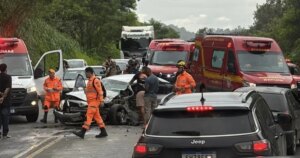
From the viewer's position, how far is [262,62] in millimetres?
18984

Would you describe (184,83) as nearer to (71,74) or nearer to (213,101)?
(213,101)

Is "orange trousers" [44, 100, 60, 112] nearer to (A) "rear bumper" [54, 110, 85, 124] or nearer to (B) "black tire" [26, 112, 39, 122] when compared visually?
(B) "black tire" [26, 112, 39, 122]

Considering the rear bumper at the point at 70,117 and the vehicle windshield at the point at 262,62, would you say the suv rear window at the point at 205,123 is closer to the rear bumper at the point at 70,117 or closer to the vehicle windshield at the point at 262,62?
the rear bumper at the point at 70,117

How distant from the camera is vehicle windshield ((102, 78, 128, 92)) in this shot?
58.6ft

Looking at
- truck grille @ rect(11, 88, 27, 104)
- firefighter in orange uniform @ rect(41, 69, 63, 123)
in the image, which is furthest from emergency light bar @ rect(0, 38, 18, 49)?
firefighter in orange uniform @ rect(41, 69, 63, 123)

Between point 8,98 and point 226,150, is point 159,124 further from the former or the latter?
point 8,98

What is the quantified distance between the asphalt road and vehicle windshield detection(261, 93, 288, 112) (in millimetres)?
945

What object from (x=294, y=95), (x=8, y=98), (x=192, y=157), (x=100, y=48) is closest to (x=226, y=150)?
(x=192, y=157)

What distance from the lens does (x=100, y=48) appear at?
7050 centimetres

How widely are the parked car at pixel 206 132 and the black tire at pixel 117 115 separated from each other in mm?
9380

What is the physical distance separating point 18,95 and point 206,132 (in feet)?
41.4

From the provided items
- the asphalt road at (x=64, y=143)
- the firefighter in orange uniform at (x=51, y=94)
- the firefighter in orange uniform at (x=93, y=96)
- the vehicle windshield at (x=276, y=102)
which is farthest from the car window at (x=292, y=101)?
the firefighter in orange uniform at (x=51, y=94)

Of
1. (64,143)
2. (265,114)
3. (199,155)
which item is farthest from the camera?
(64,143)

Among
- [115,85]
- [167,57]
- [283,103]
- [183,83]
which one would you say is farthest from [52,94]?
[283,103]
